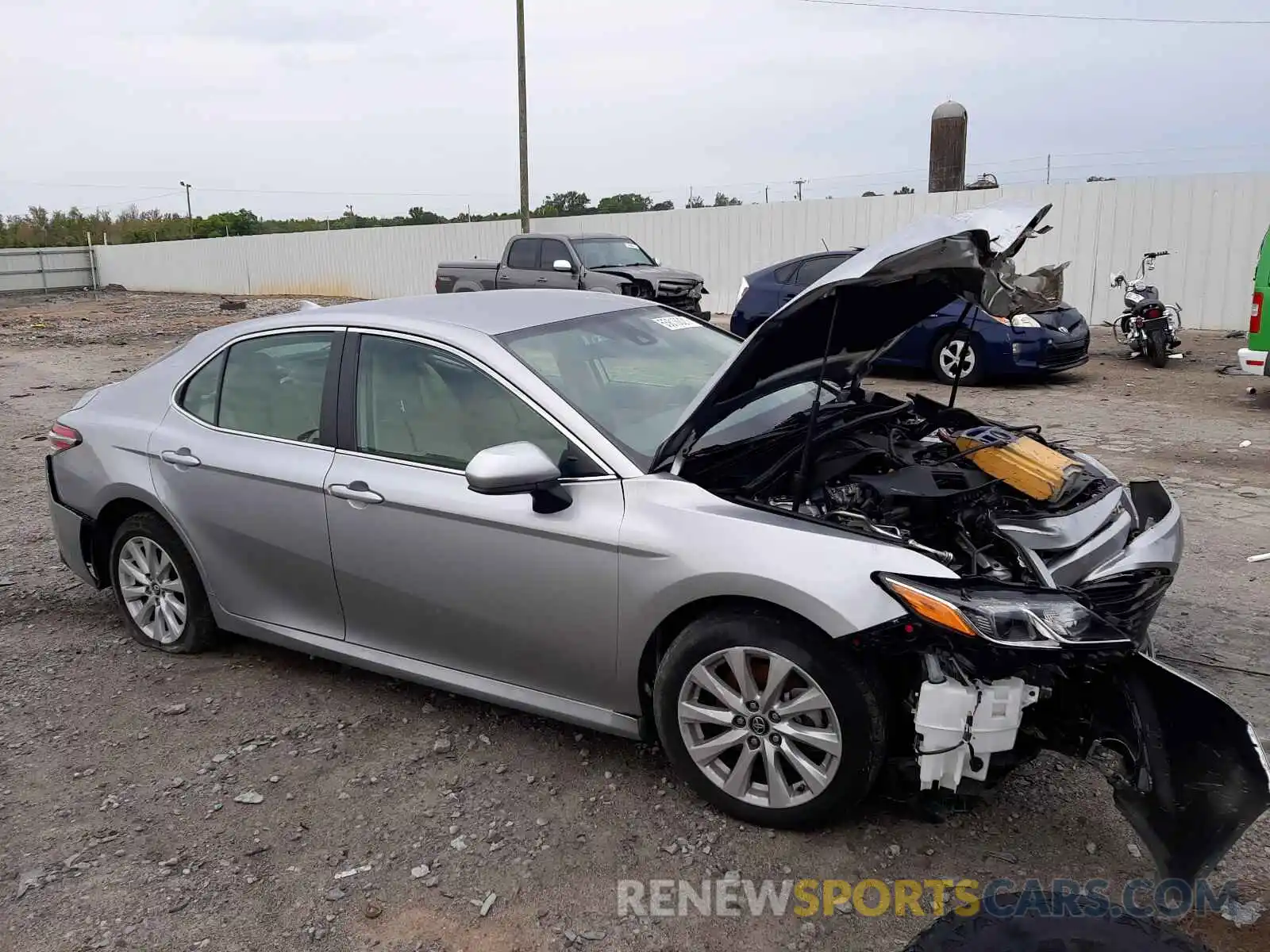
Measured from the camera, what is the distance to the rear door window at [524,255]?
16.8 metres

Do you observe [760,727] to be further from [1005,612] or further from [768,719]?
[1005,612]

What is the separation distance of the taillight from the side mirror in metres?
2.52

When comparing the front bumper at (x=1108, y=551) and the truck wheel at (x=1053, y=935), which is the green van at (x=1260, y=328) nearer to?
the front bumper at (x=1108, y=551)

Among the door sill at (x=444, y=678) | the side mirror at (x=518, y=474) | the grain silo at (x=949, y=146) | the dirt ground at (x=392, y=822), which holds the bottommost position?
the dirt ground at (x=392, y=822)

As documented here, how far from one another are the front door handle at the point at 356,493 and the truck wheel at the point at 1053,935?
7.76ft

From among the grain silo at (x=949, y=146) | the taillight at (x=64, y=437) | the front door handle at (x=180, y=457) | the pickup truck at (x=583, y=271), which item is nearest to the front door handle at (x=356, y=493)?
the front door handle at (x=180, y=457)

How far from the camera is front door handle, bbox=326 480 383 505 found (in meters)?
3.60

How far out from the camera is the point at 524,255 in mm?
17000

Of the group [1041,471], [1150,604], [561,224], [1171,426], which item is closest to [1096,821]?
[1150,604]

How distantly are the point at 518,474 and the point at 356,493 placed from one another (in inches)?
34.1

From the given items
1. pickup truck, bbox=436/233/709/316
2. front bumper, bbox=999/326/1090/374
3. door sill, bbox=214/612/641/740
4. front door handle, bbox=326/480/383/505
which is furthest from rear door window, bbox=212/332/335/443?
pickup truck, bbox=436/233/709/316

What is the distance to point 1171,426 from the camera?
892 cm

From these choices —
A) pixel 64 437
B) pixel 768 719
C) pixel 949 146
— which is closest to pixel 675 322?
pixel 768 719

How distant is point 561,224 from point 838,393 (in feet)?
73.6
